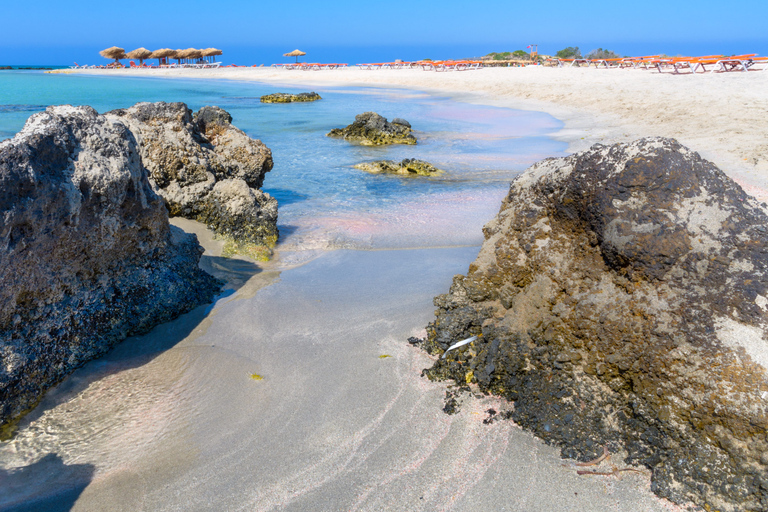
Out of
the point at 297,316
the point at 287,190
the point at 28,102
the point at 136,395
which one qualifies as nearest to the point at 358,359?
the point at 297,316

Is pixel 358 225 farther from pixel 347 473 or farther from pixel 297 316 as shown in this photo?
pixel 347 473

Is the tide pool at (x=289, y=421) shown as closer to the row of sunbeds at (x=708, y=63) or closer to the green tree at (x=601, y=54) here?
the row of sunbeds at (x=708, y=63)

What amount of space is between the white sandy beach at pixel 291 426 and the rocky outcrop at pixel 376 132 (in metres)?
9.81

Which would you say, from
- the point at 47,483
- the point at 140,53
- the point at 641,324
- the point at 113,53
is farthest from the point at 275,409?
the point at 113,53

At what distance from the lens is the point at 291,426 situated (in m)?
2.87

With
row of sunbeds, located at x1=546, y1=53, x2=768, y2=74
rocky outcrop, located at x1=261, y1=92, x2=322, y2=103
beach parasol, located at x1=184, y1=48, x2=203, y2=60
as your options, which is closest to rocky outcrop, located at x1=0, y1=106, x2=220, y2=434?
row of sunbeds, located at x1=546, y1=53, x2=768, y2=74

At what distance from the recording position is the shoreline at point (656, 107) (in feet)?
31.0

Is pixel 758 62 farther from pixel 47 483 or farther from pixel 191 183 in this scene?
pixel 47 483

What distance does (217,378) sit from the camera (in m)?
3.33

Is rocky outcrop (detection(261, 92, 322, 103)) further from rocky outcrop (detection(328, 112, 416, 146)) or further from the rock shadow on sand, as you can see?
the rock shadow on sand

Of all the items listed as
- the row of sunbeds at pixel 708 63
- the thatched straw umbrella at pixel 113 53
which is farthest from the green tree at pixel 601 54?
the thatched straw umbrella at pixel 113 53

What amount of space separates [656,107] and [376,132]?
820 cm

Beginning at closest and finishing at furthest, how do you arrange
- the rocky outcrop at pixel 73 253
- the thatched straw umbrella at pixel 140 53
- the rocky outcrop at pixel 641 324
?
the rocky outcrop at pixel 641 324 → the rocky outcrop at pixel 73 253 → the thatched straw umbrella at pixel 140 53

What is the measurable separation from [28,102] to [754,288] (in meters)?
31.6
